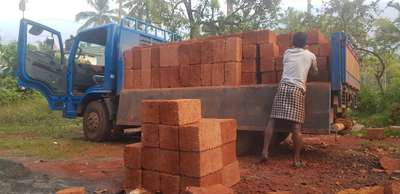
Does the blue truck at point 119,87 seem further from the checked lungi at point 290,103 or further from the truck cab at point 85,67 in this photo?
the checked lungi at point 290,103

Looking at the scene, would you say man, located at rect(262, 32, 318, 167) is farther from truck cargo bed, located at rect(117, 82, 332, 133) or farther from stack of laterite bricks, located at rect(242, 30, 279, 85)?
stack of laterite bricks, located at rect(242, 30, 279, 85)

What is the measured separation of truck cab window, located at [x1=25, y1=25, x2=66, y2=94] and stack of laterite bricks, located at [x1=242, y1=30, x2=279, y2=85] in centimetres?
490

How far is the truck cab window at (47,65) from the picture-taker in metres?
9.27

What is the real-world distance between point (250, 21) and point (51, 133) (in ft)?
28.5

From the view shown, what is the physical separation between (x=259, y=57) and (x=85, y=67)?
455cm

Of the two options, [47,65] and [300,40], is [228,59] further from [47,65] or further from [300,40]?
[47,65]

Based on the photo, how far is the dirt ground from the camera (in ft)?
14.0

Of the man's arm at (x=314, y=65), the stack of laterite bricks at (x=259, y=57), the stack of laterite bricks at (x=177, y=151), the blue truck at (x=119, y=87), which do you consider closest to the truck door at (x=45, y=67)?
the blue truck at (x=119, y=87)

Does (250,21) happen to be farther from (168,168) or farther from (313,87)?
(168,168)

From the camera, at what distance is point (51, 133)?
10.4 metres

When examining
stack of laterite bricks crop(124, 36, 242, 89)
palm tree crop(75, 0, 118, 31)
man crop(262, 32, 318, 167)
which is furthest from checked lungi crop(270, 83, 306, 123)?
palm tree crop(75, 0, 118, 31)

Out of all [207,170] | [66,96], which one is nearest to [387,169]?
[207,170]

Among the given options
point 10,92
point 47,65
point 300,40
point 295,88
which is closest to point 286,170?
point 295,88

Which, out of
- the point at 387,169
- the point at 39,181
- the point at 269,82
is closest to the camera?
the point at 39,181
